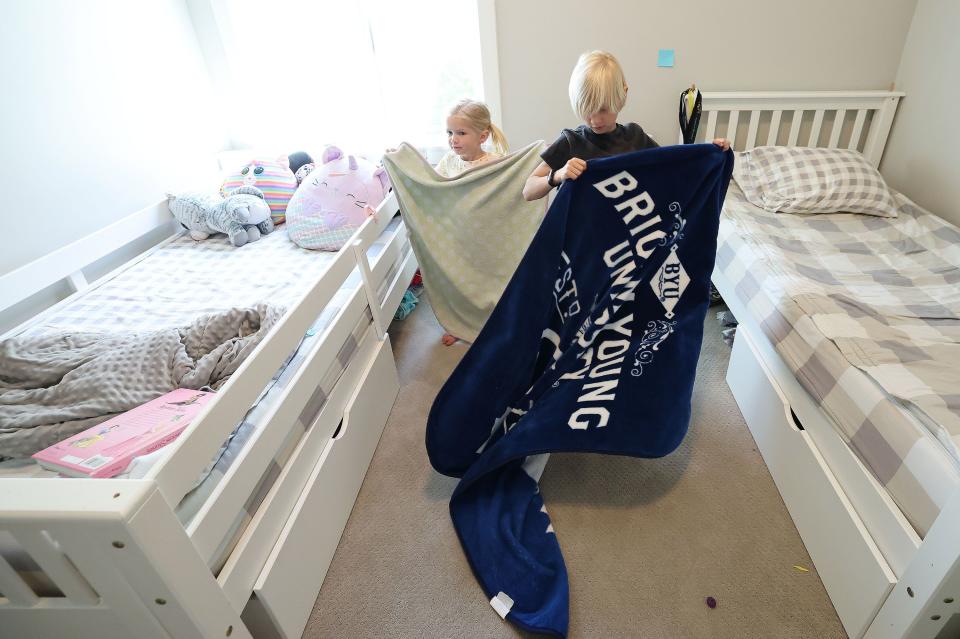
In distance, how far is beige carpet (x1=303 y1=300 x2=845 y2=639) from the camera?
1197 mm

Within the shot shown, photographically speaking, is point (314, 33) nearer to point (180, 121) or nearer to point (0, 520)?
point (180, 121)

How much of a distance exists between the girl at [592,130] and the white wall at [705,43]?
1036mm

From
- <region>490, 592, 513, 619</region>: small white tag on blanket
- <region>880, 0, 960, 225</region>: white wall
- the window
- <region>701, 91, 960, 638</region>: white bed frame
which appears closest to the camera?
<region>701, 91, 960, 638</region>: white bed frame

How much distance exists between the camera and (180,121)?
2.55 metres

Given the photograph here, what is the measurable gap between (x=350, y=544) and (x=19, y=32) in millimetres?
2118

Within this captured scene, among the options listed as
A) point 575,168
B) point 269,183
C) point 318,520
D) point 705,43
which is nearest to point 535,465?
point 318,520

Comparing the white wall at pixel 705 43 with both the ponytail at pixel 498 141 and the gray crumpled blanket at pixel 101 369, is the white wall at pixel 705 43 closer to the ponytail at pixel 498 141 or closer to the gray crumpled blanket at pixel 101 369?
the ponytail at pixel 498 141

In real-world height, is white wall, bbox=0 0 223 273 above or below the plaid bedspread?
above

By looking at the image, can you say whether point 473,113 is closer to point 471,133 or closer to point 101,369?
point 471,133

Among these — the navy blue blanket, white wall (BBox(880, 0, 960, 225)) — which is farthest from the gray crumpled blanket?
white wall (BBox(880, 0, 960, 225))

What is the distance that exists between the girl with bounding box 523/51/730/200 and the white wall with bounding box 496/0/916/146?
1.04 meters

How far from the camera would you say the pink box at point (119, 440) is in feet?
3.15

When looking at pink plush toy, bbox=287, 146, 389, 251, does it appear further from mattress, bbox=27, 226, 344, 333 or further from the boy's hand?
the boy's hand

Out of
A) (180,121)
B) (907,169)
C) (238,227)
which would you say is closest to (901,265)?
(907,169)
